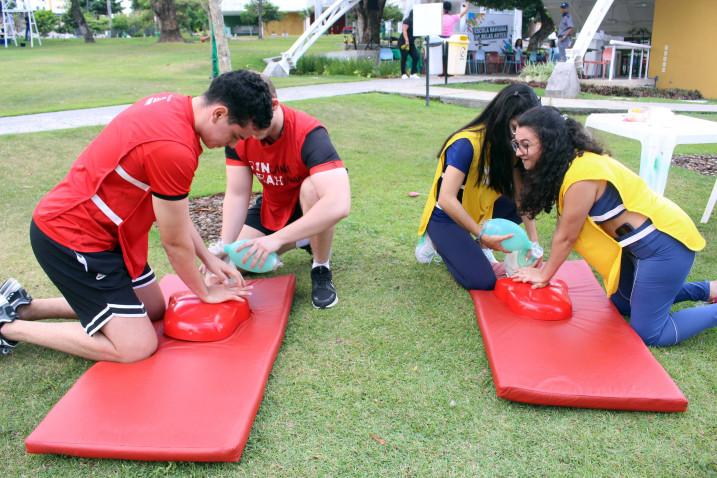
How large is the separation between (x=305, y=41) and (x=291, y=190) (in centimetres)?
1410

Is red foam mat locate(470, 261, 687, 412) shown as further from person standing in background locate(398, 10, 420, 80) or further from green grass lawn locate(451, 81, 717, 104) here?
person standing in background locate(398, 10, 420, 80)

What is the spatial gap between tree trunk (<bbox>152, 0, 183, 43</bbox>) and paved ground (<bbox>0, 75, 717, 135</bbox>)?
19.0 metres

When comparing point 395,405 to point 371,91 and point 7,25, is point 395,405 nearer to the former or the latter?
point 371,91

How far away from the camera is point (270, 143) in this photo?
10.5 ft

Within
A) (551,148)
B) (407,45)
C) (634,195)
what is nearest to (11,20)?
(407,45)

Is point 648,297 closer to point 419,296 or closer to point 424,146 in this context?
point 419,296

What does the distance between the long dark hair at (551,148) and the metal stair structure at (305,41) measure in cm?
1353

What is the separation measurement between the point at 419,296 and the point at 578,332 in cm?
97

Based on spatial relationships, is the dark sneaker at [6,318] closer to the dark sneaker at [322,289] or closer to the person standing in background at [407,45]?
the dark sneaker at [322,289]

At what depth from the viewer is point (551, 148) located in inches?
105

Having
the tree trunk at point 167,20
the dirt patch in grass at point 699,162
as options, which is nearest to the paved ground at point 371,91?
the dirt patch in grass at point 699,162

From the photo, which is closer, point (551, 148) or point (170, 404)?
point (170, 404)

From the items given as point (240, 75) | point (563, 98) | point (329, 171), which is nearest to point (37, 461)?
point (240, 75)

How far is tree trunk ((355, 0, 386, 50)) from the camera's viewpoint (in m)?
19.4
